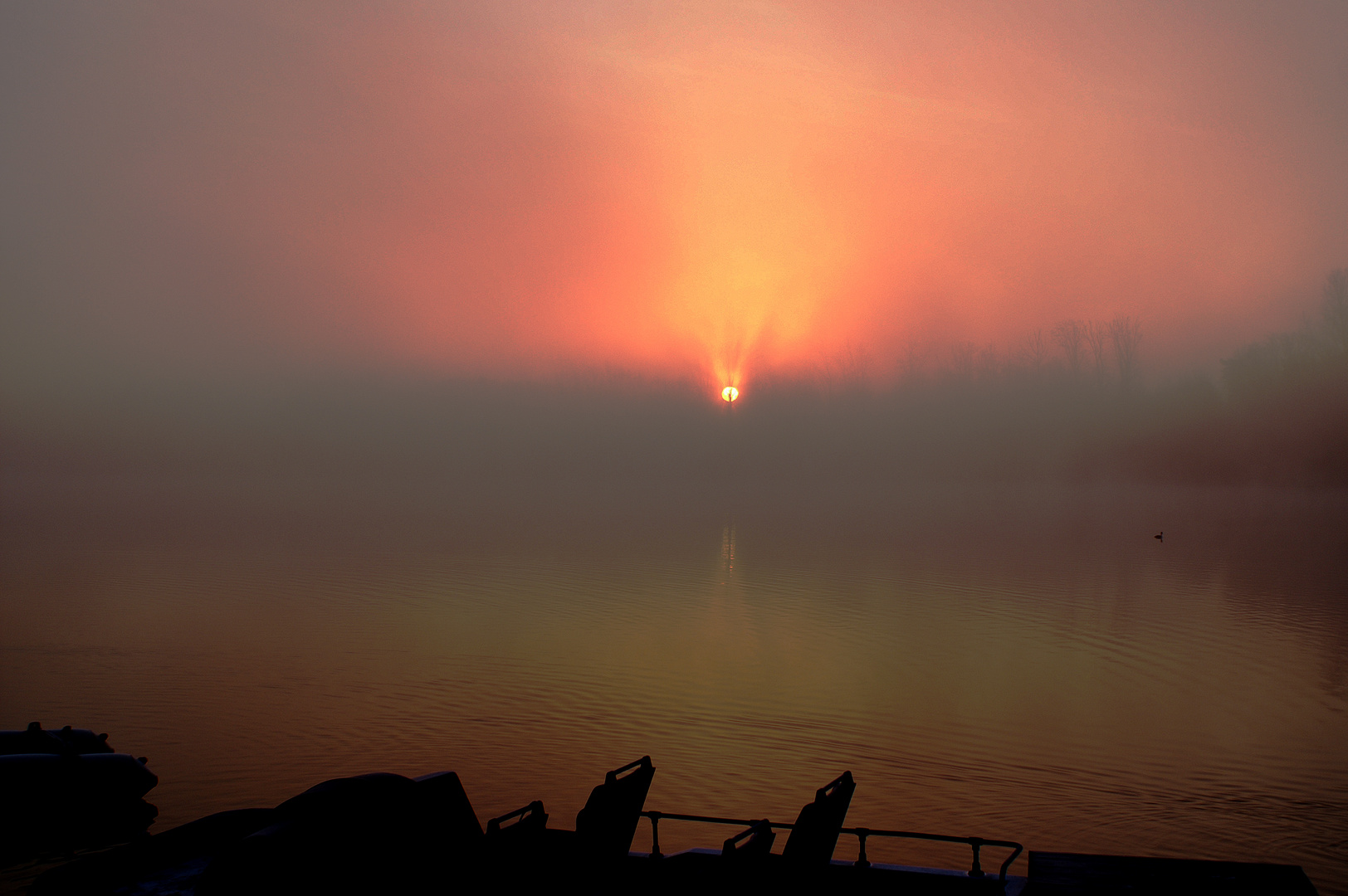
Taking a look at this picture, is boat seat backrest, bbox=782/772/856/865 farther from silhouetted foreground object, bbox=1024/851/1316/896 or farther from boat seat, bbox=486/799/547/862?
boat seat, bbox=486/799/547/862

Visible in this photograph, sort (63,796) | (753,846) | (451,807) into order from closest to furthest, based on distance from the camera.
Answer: (753,846) < (451,807) < (63,796)

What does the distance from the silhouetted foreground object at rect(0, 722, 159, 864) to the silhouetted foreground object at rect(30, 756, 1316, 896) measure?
5.38 meters

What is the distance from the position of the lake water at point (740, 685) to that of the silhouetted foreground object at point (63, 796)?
904mm

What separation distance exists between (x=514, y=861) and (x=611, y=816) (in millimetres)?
1350

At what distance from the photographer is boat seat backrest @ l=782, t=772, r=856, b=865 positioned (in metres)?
10.0

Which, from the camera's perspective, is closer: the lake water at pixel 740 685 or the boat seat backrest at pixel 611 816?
the boat seat backrest at pixel 611 816

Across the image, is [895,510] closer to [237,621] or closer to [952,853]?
[237,621]

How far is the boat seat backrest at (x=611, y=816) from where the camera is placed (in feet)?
38.3

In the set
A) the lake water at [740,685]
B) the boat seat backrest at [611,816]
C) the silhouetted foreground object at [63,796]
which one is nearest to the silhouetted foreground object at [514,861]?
the boat seat backrest at [611,816]

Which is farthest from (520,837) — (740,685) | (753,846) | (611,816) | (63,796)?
(740,685)

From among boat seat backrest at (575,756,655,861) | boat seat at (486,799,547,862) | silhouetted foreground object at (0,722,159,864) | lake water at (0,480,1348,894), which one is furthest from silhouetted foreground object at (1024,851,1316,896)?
silhouetted foreground object at (0,722,159,864)

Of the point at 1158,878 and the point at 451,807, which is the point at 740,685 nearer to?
the point at 1158,878

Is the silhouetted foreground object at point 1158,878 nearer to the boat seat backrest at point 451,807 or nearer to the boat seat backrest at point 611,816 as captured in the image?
the boat seat backrest at point 611,816

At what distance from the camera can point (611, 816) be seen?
1181 cm
